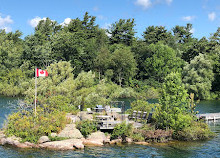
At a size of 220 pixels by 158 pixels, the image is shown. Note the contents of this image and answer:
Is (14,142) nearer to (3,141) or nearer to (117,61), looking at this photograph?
(3,141)

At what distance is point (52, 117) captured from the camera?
75.0 feet

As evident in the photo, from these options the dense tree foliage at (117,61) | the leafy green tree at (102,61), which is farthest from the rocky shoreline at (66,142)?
the leafy green tree at (102,61)

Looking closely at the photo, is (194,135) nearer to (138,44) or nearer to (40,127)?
(40,127)

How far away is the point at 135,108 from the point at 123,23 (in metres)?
53.1

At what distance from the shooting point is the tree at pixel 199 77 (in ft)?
185

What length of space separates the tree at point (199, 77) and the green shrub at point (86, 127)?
3748 centimetres

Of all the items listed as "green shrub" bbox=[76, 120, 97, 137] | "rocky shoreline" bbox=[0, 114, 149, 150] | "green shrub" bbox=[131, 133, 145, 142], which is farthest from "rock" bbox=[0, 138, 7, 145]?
"green shrub" bbox=[131, 133, 145, 142]

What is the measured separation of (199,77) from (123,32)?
28884 millimetres

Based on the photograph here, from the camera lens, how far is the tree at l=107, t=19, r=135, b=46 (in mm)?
76875

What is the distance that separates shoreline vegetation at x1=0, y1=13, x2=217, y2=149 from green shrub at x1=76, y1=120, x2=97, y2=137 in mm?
87

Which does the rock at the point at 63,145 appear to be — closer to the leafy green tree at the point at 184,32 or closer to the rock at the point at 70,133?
the rock at the point at 70,133

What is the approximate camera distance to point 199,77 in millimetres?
56750

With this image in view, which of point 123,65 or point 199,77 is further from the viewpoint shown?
point 123,65

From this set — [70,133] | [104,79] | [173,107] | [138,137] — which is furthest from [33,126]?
[104,79]
